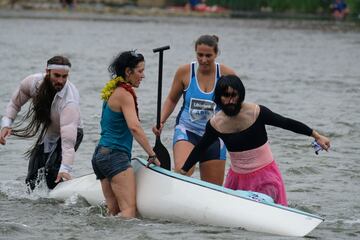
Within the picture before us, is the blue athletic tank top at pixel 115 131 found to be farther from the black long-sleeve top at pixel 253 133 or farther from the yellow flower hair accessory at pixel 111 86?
the black long-sleeve top at pixel 253 133

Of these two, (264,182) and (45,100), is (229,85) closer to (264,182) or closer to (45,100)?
(264,182)

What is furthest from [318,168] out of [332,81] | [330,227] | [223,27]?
[223,27]

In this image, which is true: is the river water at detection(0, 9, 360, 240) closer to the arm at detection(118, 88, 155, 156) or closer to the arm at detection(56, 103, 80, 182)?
the arm at detection(56, 103, 80, 182)

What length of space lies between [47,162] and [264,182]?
8.06 feet

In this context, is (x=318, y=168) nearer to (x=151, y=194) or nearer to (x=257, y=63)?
A: (x=151, y=194)

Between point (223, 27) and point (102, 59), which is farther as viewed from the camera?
point (223, 27)

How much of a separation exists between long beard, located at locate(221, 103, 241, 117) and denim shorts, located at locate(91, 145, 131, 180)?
973mm

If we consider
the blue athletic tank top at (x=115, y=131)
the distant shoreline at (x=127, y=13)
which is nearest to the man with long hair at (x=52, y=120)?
the blue athletic tank top at (x=115, y=131)

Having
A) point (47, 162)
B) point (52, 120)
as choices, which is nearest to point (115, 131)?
point (52, 120)

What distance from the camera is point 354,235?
1053cm

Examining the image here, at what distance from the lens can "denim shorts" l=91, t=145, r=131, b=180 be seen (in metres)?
10.1

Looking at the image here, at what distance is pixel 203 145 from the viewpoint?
1012 centimetres

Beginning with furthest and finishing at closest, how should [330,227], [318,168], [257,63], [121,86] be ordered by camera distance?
[257,63]
[318,168]
[330,227]
[121,86]

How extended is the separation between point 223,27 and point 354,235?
4404 cm
